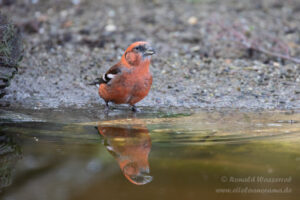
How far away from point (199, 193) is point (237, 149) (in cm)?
97

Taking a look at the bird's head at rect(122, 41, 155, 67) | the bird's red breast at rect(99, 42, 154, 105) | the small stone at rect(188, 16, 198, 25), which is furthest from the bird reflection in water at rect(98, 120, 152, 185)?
the small stone at rect(188, 16, 198, 25)

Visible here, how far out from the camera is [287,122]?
15.4 feet

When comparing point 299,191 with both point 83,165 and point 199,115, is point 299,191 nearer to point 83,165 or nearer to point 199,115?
point 83,165

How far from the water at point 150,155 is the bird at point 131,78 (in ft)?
0.79

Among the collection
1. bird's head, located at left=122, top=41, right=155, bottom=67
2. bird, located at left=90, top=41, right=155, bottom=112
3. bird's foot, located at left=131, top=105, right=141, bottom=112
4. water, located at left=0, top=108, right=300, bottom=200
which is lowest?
water, located at left=0, top=108, right=300, bottom=200

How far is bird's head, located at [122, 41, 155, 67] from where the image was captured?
523 centimetres

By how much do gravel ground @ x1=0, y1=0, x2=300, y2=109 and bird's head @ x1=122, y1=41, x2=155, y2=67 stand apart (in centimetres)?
64

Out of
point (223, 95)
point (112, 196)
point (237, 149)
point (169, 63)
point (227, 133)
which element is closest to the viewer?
point (112, 196)

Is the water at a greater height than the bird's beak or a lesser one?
lesser

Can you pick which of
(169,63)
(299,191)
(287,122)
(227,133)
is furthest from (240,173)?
(169,63)

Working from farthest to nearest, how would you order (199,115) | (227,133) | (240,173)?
(199,115) → (227,133) → (240,173)

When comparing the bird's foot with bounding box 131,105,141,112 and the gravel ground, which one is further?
the gravel ground

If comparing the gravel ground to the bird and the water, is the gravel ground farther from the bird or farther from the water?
the water

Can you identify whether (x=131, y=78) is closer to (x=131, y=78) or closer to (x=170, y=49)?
(x=131, y=78)
